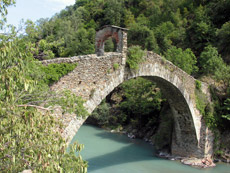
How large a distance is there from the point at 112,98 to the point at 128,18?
67.1 ft

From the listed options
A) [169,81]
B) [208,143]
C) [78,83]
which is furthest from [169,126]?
[78,83]

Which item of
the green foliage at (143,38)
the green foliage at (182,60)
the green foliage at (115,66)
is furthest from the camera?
the green foliage at (143,38)

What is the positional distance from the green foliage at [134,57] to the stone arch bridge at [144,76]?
205mm

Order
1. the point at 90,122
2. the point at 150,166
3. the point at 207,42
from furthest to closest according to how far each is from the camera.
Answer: the point at 90,122 < the point at 207,42 < the point at 150,166

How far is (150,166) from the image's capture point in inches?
465

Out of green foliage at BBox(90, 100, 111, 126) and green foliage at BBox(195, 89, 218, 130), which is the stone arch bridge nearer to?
green foliage at BBox(195, 89, 218, 130)

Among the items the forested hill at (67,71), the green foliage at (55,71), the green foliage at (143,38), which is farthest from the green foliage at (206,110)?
the green foliage at (143,38)

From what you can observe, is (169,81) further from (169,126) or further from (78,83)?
(78,83)

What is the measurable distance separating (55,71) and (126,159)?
25.6 ft

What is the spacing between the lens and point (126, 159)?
12672 millimetres

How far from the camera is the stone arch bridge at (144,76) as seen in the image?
22.9 feet

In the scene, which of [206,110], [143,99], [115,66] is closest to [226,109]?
[206,110]

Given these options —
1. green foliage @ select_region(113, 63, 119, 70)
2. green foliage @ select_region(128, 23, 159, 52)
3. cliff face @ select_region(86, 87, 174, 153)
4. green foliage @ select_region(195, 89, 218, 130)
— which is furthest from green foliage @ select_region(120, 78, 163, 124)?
green foliage @ select_region(113, 63, 119, 70)

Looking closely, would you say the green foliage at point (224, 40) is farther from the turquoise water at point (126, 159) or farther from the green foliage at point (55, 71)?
the green foliage at point (55, 71)
